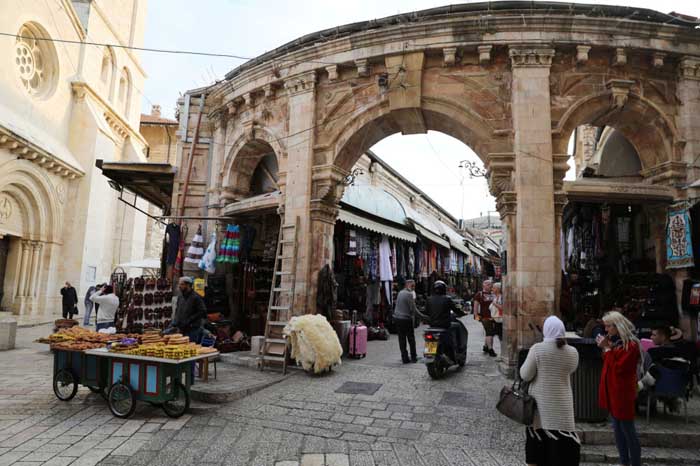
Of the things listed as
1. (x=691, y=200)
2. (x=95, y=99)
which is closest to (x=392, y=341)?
(x=691, y=200)

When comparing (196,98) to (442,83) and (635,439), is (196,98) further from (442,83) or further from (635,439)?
(635,439)

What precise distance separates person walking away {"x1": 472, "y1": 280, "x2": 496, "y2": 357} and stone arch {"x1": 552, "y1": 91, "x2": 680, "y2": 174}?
3866mm

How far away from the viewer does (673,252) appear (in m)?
7.28

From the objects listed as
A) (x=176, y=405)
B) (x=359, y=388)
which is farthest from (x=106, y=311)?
(x=359, y=388)

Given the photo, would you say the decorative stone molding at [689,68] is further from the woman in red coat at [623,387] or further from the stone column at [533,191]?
the woman in red coat at [623,387]

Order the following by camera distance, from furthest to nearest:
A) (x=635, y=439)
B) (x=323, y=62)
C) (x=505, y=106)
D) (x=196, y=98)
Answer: (x=196, y=98)
(x=323, y=62)
(x=505, y=106)
(x=635, y=439)

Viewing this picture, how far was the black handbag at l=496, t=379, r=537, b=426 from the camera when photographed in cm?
333

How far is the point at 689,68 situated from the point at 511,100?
3.26 metres

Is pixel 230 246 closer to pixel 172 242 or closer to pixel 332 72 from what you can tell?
pixel 172 242

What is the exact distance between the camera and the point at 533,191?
23.9 ft

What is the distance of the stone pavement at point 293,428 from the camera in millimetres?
4043

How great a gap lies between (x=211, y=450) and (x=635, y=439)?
12.8ft

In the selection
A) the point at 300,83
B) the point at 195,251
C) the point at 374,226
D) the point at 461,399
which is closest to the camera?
the point at 461,399

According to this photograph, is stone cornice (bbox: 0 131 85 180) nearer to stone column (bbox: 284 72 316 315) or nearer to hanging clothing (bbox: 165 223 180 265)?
hanging clothing (bbox: 165 223 180 265)
